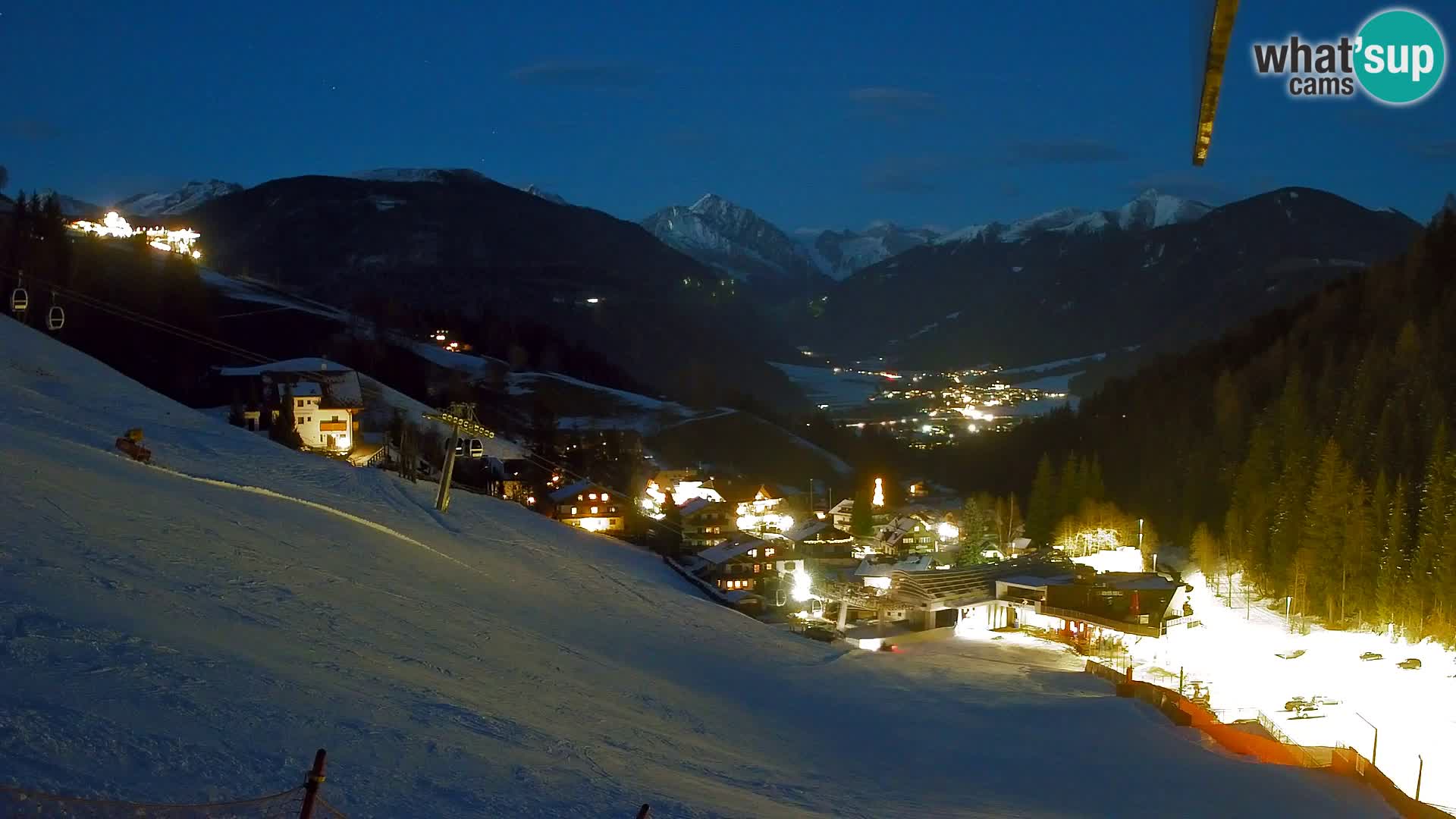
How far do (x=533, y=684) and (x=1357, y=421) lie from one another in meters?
45.2

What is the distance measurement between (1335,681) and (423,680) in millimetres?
28655

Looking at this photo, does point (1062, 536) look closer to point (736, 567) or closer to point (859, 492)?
point (859, 492)

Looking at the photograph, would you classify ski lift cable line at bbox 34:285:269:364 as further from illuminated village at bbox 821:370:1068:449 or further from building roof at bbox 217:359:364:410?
illuminated village at bbox 821:370:1068:449

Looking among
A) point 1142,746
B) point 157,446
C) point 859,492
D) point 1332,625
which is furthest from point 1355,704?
point 859,492

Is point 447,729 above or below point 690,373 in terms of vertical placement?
below

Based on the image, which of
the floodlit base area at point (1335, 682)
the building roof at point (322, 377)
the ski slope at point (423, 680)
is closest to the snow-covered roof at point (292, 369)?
the building roof at point (322, 377)

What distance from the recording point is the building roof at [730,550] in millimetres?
44678

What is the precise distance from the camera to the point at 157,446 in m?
22.7

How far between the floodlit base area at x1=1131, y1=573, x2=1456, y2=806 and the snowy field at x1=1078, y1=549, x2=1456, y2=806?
33 millimetres

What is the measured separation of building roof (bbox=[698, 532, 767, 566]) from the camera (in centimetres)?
4468

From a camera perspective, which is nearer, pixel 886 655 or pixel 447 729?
pixel 447 729

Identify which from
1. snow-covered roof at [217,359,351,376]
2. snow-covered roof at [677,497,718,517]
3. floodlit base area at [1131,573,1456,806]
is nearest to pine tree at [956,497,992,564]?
floodlit base area at [1131,573,1456,806]

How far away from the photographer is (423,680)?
39.5 feet

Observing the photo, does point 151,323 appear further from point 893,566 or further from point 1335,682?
point 1335,682
